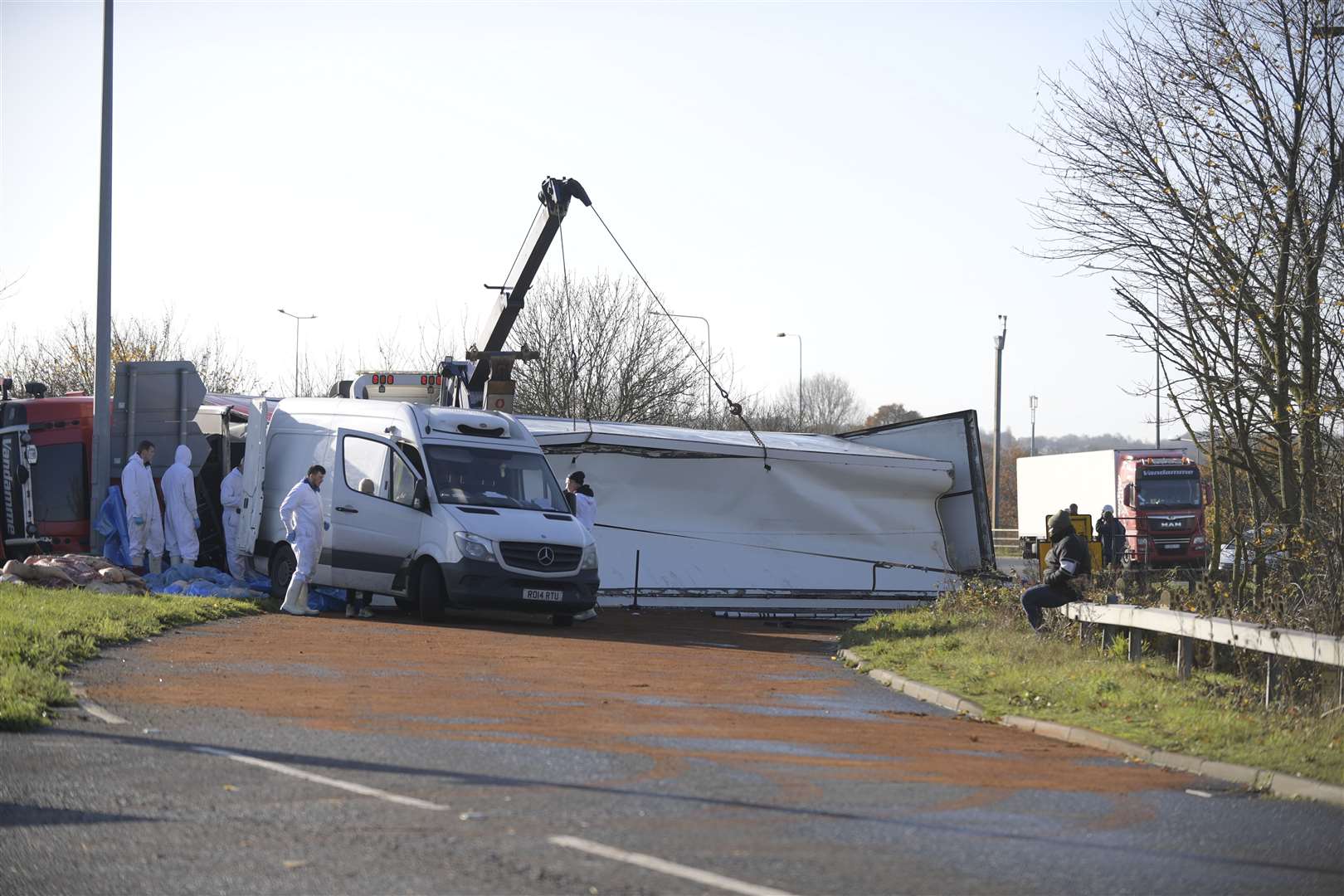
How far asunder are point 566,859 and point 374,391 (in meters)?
16.9

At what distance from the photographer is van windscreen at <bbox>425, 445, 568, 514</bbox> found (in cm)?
1803

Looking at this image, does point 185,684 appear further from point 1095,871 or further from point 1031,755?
point 1095,871

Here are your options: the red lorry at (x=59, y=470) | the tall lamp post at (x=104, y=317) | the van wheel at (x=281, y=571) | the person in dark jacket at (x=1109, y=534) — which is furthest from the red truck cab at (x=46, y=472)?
the person in dark jacket at (x=1109, y=534)

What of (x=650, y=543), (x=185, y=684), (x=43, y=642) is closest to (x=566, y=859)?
(x=185, y=684)

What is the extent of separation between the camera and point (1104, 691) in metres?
11.5

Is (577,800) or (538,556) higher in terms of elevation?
(538,556)

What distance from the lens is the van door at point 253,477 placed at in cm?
2005

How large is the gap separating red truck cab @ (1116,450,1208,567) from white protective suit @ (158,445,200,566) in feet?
86.9

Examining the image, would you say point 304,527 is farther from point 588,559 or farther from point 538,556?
point 588,559

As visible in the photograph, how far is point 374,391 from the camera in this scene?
72.7ft

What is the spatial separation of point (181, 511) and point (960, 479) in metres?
11.9

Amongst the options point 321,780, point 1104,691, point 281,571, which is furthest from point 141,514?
point 321,780

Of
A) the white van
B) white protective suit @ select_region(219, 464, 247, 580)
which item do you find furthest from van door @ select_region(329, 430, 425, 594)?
white protective suit @ select_region(219, 464, 247, 580)

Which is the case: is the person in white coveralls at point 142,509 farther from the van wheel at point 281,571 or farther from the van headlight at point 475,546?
the van headlight at point 475,546
